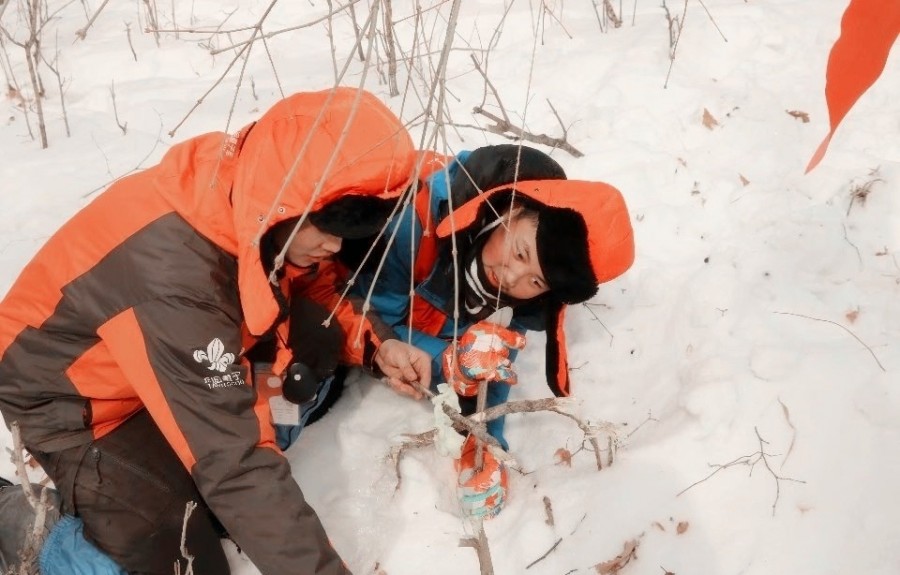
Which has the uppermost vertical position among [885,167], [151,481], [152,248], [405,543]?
[152,248]

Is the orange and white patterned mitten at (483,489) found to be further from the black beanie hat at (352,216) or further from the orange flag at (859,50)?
the orange flag at (859,50)

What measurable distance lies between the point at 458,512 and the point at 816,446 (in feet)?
3.16

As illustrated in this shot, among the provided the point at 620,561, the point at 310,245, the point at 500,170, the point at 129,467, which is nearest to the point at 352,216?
the point at 310,245

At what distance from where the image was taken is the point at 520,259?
2.06 m

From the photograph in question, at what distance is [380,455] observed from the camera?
88.3 inches

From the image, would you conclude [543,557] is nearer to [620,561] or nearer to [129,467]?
[620,561]

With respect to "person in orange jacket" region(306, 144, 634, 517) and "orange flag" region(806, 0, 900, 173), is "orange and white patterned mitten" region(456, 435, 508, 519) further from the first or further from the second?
"orange flag" region(806, 0, 900, 173)

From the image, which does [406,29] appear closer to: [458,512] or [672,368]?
[672,368]

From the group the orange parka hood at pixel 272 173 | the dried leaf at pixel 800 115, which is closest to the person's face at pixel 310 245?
the orange parka hood at pixel 272 173

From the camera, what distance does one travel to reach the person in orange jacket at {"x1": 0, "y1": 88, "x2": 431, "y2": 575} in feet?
5.57

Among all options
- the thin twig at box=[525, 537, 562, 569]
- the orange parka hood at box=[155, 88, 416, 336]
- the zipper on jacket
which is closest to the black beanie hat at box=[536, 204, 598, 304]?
the orange parka hood at box=[155, 88, 416, 336]

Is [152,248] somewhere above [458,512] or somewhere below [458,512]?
above

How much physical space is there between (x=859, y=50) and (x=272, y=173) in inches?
48.3

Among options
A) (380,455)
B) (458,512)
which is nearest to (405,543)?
(458,512)
